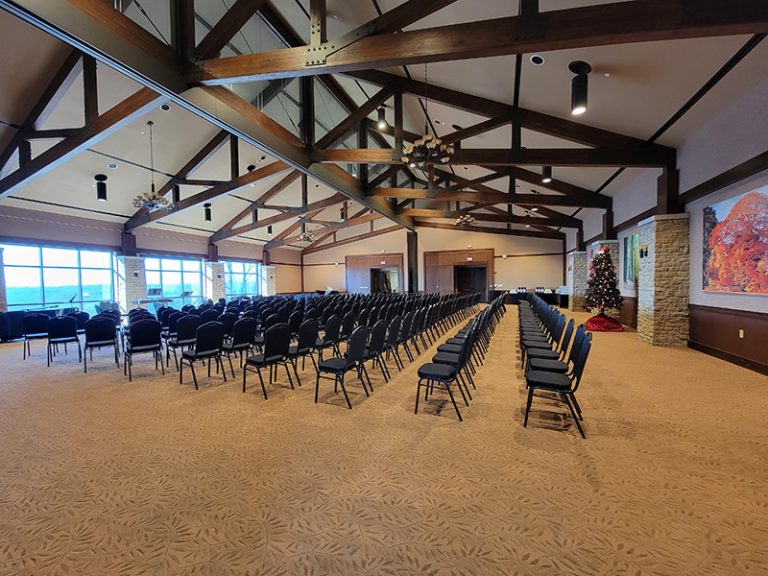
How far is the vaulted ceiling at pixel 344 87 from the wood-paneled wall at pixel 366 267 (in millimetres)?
8449

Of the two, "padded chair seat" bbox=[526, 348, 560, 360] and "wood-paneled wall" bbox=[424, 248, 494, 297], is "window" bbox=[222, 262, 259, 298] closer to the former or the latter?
"wood-paneled wall" bbox=[424, 248, 494, 297]

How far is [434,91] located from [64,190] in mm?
10765

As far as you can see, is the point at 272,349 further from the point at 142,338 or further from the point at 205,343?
the point at 142,338

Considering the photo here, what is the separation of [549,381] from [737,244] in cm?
469

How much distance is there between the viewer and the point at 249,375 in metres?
5.35

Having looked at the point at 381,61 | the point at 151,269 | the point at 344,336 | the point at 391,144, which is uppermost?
the point at 391,144

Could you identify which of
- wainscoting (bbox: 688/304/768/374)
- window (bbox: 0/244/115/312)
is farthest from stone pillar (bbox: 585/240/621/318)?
window (bbox: 0/244/115/312)

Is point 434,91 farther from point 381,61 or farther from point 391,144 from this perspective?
point 391,144

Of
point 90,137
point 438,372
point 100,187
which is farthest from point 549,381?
point 100,187

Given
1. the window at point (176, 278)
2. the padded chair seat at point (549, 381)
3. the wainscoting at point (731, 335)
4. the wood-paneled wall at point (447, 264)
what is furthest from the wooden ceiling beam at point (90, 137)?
the wood-paneled wall at point (447, 264)

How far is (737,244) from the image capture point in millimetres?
5316

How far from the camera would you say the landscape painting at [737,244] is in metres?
4.82

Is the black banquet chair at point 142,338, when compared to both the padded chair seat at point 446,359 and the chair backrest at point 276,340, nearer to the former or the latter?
the chair backrest at point 276,340

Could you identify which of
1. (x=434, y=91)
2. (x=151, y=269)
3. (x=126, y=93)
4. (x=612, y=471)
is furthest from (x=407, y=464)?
(x=151, y=269)
